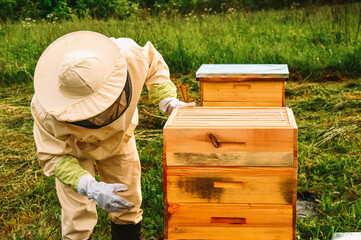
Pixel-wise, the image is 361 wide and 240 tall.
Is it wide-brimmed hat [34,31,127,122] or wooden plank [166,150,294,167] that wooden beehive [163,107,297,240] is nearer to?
wooden plank [166,150,294,167]

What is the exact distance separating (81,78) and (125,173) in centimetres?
83

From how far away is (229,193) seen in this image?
74.9 inches

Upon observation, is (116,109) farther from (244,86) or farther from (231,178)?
(244,86)

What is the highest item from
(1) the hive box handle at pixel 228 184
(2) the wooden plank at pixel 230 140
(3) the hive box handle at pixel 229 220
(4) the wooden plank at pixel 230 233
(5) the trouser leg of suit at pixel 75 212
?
(2) the wooden plank at pixel 230 140

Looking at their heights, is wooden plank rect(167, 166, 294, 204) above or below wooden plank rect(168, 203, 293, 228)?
above

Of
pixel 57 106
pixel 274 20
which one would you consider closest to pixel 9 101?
pixel 57 106

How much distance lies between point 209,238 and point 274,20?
6.84 meters

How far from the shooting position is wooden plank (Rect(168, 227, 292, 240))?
192 centimetres

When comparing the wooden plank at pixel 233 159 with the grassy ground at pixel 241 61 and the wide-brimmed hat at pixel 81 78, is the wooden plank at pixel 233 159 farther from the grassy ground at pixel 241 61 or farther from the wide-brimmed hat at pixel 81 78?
the grassy ground at pixel 241 61

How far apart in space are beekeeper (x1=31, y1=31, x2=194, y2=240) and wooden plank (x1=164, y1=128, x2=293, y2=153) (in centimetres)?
30

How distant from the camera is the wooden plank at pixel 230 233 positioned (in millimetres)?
1924

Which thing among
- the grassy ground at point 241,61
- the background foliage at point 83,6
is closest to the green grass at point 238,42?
the grassy ground at point 241,61

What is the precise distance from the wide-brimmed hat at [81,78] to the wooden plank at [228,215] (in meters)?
0.56

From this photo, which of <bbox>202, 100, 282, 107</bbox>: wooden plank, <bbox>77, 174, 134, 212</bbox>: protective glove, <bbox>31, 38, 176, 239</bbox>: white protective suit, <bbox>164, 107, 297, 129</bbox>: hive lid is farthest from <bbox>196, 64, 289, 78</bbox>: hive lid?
<bbox>77, 174, 134, 212</bbox>: protective glove
